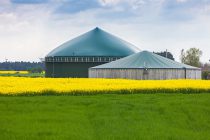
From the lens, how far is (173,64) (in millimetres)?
75062

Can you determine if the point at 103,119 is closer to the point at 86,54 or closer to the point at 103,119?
the point at 103,119

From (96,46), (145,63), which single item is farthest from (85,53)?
(145,63)

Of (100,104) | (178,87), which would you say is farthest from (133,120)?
(178,87)

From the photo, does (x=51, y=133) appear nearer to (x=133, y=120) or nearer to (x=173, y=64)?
(x=133, y=120)

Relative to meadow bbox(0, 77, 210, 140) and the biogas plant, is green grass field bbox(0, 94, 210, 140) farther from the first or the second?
the biogas plant

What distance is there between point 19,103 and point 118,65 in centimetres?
5156

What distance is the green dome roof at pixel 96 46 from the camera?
102 meters

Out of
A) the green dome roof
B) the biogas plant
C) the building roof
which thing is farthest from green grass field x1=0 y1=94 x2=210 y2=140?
the green dome roof

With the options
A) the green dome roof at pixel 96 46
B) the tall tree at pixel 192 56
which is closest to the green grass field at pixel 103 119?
the green dome roof at pixel 96 46

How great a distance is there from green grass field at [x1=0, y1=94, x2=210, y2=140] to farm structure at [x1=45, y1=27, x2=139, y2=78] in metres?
76.4

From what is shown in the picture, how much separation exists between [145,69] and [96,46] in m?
33.9

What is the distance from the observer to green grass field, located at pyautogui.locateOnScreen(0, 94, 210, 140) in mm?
15955

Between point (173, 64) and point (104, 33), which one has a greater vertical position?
point (104, 33)

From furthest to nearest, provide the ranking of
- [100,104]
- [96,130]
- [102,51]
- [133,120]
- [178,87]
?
[102,51] → [178,87] → [100,104] → [133,120] → [96,130]
